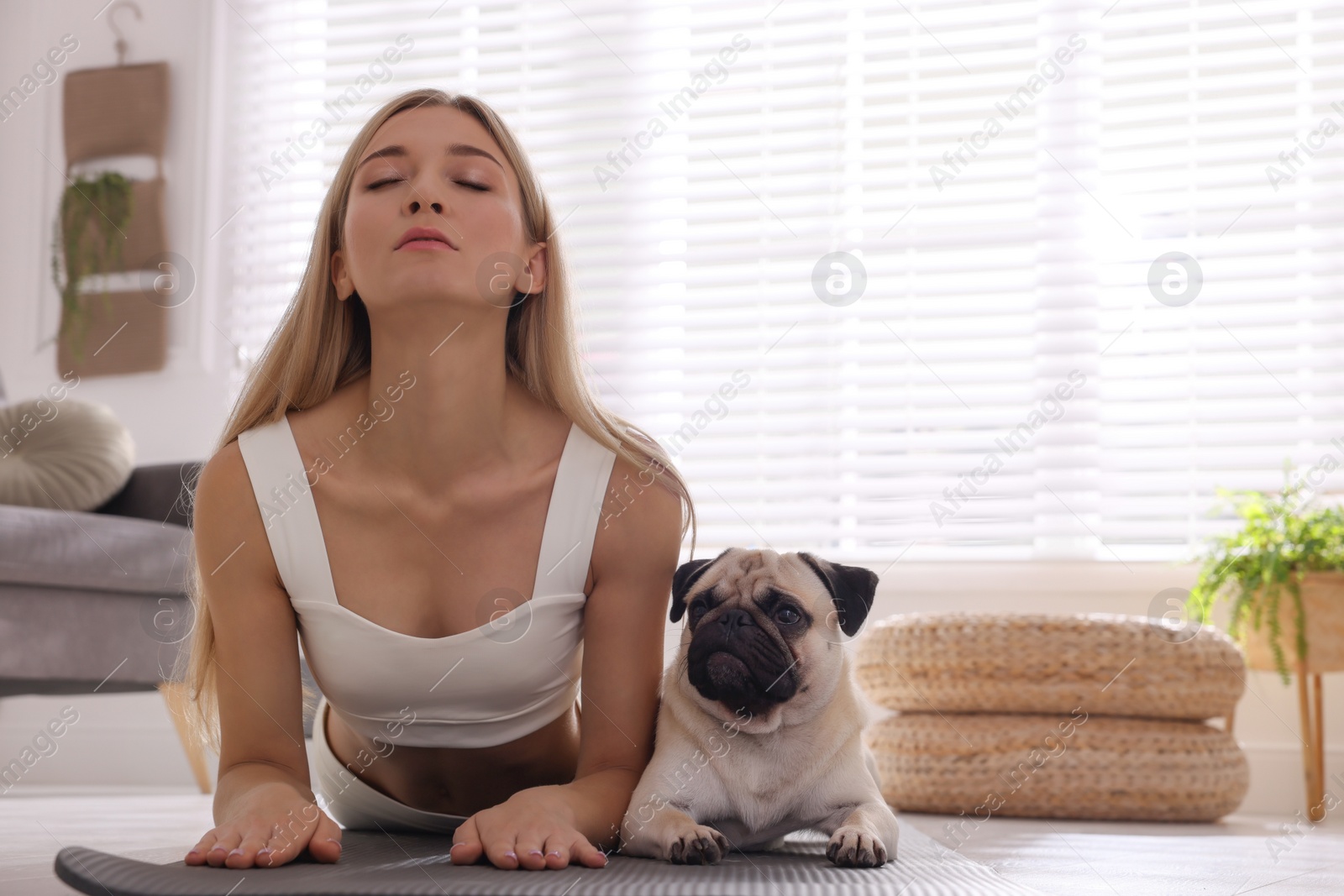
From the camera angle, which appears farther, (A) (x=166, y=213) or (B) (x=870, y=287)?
(A) (x=166, y=213)

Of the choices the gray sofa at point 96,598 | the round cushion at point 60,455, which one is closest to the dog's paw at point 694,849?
the gray sofa at point 96,598

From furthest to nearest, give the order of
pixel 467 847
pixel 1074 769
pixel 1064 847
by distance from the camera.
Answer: pixel 1074 769 → pixel 1064 847 → pixel 467 847

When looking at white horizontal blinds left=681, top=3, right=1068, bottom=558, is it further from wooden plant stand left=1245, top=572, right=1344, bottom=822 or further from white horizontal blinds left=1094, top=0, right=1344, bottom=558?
wooden plant stand left=1245, top=572, right=1344, bottom=822

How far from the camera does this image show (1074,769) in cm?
245

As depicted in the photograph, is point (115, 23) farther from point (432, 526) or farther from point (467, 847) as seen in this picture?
point (467, 847)

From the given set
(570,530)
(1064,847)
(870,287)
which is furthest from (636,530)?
(870,287)

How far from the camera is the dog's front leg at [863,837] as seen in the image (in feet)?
3.89

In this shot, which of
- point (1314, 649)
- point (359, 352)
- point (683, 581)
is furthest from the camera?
point (1314, 649)

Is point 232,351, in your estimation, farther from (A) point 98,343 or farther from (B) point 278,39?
(B) point 278,39

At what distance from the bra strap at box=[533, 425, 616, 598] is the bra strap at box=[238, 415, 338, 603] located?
0.28 m

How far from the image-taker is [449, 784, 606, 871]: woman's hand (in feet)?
3.75

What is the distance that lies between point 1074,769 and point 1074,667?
23 centimetres

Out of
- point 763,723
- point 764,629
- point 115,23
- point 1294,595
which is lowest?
point 1294,595

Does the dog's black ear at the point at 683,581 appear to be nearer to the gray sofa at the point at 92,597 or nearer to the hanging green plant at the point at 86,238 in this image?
the gray sofa at the point at 92,597
